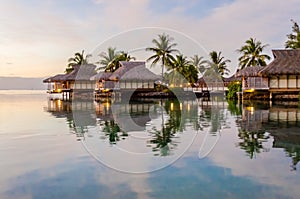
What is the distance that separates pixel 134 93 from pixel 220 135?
1051 inches

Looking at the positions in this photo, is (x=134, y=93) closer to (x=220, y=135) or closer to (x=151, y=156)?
(x=220, y=135)

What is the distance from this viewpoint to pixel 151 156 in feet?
24.4

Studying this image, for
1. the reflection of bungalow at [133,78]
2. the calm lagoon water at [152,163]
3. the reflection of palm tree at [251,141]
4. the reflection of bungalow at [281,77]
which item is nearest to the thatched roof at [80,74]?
the reflection of bungalow at [133,78]

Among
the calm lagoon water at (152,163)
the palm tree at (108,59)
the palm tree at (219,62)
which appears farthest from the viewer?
the palm tree at (219,62)

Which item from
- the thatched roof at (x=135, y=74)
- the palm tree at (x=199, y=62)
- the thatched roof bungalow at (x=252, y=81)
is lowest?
the thatched roof bungalow at (x=252, y=81)

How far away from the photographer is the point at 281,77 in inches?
1104

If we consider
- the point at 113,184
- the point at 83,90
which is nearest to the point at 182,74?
the point at 83,90

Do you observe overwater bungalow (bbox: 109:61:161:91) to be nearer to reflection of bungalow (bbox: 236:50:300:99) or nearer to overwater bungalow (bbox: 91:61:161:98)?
overwater bungalow (bbox: 91:61:161:98)

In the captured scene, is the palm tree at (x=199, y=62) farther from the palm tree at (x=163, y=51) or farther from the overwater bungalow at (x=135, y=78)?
the overwater bungalow at (x=135, y=78)

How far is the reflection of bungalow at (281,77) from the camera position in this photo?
27.1m

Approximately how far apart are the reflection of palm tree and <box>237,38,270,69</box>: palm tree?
3333cm

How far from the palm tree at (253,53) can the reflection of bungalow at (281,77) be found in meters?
13.2

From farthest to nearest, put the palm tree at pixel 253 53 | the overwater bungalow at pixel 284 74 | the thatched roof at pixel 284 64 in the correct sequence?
1. the palm tree at pixel 253 53
2. the overwater bungalow at pixel 284 74
3. the thatched roof at pixel 284 64

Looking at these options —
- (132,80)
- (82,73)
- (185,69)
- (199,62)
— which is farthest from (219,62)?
(82,73)
